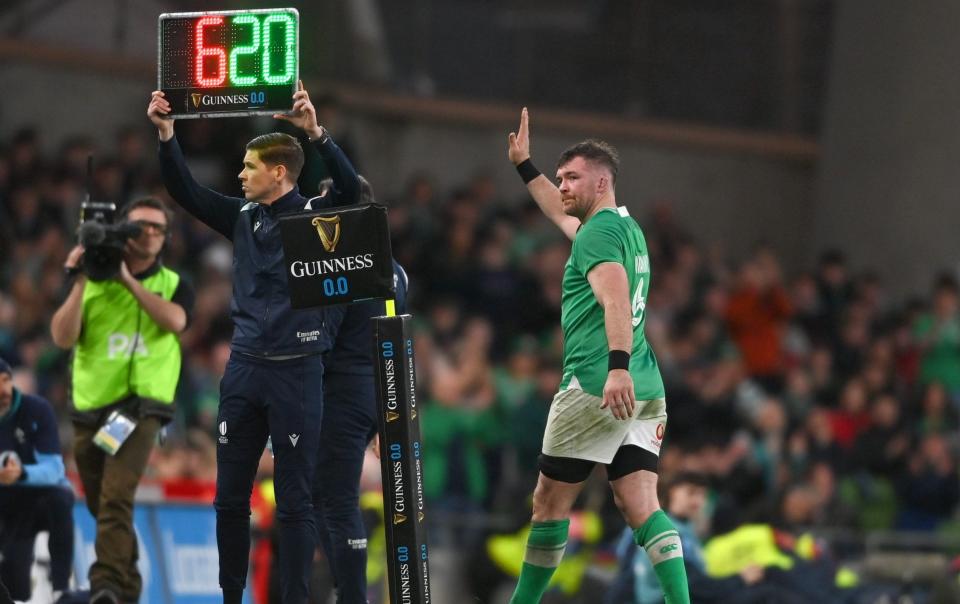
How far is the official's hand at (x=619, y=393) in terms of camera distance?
332 inches

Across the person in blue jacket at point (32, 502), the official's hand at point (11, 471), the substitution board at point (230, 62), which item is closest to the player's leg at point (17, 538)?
the person in blue jacket at point (32, 502)

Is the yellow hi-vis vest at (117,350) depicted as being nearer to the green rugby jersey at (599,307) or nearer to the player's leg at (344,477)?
the player's leg at (344,477)

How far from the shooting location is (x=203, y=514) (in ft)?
45.7

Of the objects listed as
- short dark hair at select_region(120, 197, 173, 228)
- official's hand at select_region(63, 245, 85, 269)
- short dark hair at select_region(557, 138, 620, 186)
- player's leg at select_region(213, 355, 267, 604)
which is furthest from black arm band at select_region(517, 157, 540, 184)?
official's hand at select_region(63, 245, 85, 269)

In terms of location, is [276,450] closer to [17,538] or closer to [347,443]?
[347,443]

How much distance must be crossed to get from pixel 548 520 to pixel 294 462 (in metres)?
1.27

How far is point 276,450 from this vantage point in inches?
349

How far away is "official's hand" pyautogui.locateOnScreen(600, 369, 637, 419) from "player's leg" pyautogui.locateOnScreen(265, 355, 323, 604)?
1.46 meters

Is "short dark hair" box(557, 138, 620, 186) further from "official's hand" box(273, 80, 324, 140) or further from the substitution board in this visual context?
the substitution board

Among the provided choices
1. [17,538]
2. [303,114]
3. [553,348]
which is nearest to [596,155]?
[303,114]

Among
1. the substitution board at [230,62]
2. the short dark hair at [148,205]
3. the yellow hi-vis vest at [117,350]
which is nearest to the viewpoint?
the substitution board at [230,62]

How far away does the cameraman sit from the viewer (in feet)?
33.2

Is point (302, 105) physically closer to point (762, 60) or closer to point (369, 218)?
point (369, 218)

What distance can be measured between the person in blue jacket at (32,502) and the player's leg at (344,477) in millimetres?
1851
